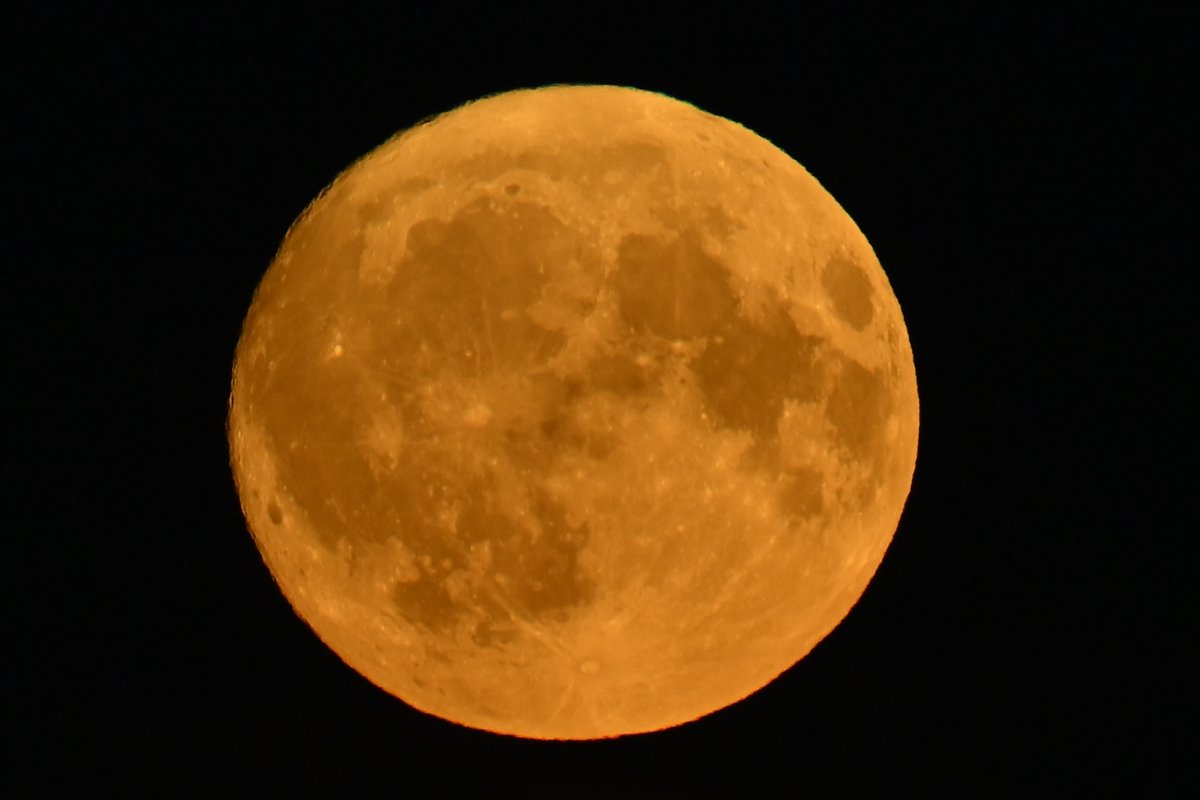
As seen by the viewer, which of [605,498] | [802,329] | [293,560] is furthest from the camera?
[293,560]

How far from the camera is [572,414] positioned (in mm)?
3211

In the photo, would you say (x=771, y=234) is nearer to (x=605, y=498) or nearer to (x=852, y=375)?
(x=852, y=375)

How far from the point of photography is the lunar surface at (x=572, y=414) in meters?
3.23

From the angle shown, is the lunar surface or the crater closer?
the lunar surface

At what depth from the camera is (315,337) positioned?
348 centimetres

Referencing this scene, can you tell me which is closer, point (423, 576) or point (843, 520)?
point (423, 576)

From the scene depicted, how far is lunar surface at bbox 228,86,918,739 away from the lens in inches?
127

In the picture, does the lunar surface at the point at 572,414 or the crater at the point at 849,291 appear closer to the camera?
the lunar surface at the point at 572,414

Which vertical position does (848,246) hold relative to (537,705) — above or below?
above

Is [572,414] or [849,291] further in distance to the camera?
[849,291]

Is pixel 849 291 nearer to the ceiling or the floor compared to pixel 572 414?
nearer to the ceiling

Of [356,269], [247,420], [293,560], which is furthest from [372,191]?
[293,560]

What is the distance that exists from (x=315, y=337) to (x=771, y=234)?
137 cm

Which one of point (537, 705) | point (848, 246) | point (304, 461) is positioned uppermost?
point (848, 246)
